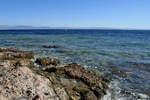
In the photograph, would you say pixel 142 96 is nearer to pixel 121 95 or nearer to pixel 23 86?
pixel 121 95

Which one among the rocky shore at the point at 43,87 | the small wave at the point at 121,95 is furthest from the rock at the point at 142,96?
the rocky shore at the point at 43,87

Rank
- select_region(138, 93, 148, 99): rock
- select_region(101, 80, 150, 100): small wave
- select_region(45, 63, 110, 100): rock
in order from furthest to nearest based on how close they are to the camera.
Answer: select_region(138, 93, 148, 99): rock
select_region(101, 80, 150, 100): small wave
select_region(45, 63, 110, 100): rock

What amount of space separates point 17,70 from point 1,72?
2.73ft

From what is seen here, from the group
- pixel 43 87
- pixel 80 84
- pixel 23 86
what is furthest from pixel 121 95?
pixel 23 86

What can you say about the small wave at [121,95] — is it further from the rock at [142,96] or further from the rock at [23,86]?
the rock at [23,86]

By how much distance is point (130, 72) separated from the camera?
49.0 feet

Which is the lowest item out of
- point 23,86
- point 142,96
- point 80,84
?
point 142,96

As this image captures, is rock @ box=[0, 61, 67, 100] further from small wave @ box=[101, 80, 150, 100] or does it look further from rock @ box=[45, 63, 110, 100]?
small wave @ box=[101, 80, 150, 100]

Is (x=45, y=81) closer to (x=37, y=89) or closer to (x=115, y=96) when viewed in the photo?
(x=37, y=89)

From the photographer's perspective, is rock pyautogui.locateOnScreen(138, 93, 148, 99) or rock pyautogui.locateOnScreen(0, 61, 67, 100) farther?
rock pyautogui.locateOnScreen(138, 93, 148, 99)

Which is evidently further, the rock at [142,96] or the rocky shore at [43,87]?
the rock at [142,96]

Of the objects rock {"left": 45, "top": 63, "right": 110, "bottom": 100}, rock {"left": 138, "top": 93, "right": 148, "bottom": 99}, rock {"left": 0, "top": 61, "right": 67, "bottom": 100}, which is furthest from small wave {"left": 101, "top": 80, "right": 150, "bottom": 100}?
rock {"left": 0, "top": 61, "right": 67, "bottom": 100}

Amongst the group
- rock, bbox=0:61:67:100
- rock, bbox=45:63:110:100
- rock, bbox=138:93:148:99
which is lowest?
rock, bbox=138:93:148:99

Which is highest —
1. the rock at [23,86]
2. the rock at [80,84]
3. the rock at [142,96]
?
the rock at [23,86]
